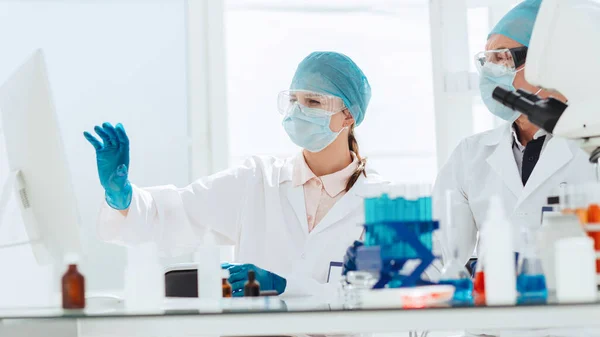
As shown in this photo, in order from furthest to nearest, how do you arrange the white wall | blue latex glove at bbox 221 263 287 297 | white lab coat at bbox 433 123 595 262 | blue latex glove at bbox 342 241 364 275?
1. the white wall
2. white lab coat at bbox 433 123 595 262
3. blue latex glove at bbox 221 263 287 297
4. blue latex glove at bbox 342 241 364 275

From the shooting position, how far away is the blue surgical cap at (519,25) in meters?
2.22

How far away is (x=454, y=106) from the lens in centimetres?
340

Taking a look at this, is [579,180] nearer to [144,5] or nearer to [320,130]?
[320,130]

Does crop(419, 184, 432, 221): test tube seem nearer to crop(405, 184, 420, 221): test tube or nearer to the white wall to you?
crop(405, 184, 420, 221): test tube

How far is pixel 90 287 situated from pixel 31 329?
6.85 feet

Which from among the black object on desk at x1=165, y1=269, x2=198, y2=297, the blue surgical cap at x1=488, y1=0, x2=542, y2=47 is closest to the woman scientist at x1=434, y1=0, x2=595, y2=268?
the blue surgical cap at x1=488, y1=0, x2=542, y2=47

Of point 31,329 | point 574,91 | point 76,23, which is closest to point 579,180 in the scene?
point 574,91

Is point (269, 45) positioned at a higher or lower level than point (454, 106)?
higher

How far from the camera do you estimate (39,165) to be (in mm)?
1592

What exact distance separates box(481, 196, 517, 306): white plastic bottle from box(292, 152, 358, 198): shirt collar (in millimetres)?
1284

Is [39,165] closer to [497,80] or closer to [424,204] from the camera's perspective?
[424,204]

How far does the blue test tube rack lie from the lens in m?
1.30

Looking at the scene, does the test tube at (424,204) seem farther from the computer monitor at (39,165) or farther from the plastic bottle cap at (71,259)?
the computer monitor at (39,165)

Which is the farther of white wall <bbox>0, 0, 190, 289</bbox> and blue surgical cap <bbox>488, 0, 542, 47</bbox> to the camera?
white wall <bbox>0, 0, 190, 289</bbox>
